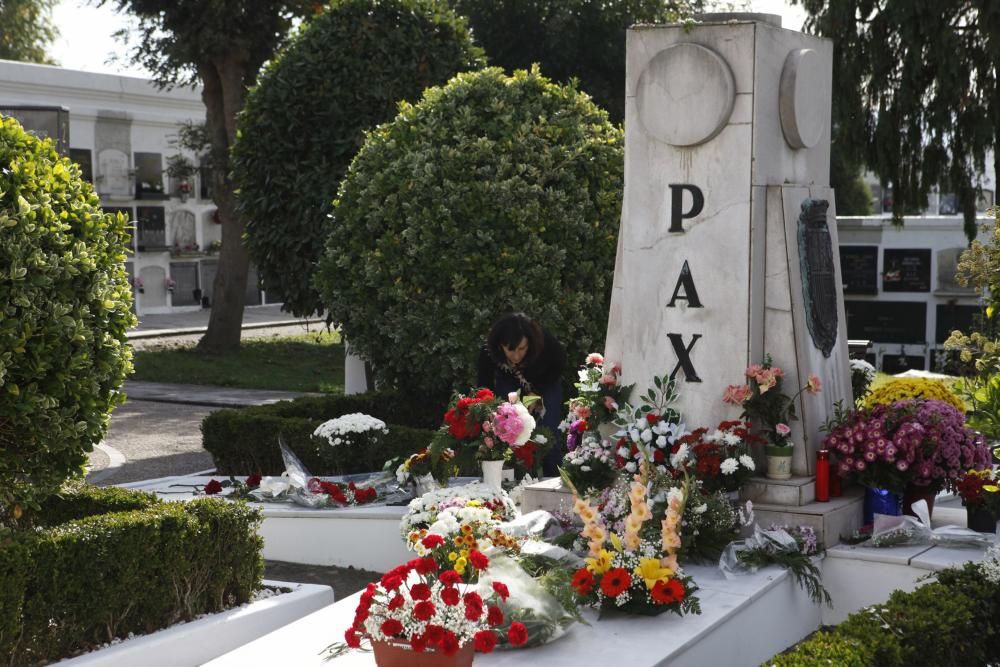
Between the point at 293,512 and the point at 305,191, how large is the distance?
5.60 meters

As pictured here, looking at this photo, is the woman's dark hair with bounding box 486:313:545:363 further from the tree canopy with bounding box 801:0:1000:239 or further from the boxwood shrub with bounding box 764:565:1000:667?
the tree canopy with bounding box 801:0:1000:239

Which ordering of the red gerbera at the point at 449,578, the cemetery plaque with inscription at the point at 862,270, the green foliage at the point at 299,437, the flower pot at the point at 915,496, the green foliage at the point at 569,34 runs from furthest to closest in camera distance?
the cemetery plaque with inscription at the point at 862,270 < the green foliage at the point at 569,34 < the green foliage at the point at 299,437 < the flower pot at the point at 915,496 < the red gerbera at the point at 449,578

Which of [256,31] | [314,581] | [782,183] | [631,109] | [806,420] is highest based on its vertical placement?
→ [256,31]

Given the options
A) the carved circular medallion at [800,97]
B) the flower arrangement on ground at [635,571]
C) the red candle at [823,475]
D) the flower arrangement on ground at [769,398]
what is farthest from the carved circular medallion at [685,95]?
the flower arrangement on ground at [635,571]

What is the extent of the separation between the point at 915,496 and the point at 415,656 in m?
3.90

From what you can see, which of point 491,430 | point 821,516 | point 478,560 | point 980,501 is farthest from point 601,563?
point 980,501

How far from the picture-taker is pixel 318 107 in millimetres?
13750

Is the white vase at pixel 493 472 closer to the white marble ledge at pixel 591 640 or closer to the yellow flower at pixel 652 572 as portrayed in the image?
the white marble ledge at pixel 591 640

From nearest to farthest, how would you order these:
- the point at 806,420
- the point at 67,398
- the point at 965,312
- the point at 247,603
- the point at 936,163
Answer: the point at 67,398
the point at 247,603
the point at 806,420
the point at 936,163
the point at 965,312

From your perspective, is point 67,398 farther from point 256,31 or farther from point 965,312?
point 965,312

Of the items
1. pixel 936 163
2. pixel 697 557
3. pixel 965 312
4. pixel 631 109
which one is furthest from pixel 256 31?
pixel 697 557

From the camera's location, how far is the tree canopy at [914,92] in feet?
62.3

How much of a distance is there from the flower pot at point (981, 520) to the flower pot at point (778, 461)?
1141 mm

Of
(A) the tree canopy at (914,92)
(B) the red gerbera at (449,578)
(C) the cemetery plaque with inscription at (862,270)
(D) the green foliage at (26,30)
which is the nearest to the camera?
(B) the red gerbera at (449,578)
